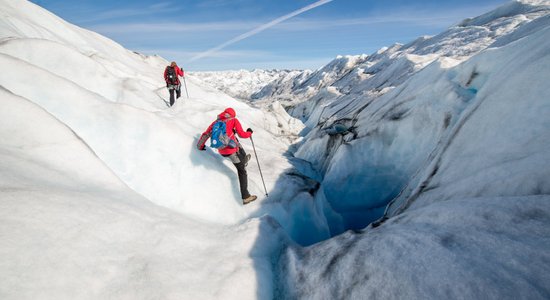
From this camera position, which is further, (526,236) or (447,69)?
(447,69)

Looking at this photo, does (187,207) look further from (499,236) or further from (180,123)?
(499,236)

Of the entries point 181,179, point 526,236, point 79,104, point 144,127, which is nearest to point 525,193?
point 526,236

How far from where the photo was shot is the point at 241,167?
7.02 metres

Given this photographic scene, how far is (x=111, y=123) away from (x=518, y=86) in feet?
29.9

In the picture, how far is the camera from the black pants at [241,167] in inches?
272

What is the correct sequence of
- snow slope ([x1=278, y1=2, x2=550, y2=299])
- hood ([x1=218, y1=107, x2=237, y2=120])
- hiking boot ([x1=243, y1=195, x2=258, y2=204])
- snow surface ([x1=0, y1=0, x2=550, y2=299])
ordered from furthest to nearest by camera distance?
1. hiking boot ([x1=243, y1=195, x2=258, y2=204])
2. hood ([x1=218, y1=107, x2=237, y2=120])
3. snow surface ([x1=0, y1=0, x2=550, y2=299])
4. snow slope ([x1=278, y1=2, x2=550, y2=299])

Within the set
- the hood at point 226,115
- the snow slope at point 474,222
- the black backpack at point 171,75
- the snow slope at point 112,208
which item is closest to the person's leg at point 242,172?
the snow slope at point 112,208

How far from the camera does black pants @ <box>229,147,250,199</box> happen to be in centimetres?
692

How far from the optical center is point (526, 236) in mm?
2846

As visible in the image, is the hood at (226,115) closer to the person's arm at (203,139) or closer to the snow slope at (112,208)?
the person's arm at (203,139)

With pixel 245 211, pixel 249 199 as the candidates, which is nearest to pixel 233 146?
pixel 249 199

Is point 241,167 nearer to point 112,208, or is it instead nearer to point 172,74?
point 112,208

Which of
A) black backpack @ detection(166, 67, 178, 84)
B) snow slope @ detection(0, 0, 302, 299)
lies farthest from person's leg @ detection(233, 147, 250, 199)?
black backpack @ detection(166, 67, 178, 84)

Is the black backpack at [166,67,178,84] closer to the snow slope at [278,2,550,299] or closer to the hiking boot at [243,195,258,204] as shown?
the hiking boot at [243,195,258,204]
